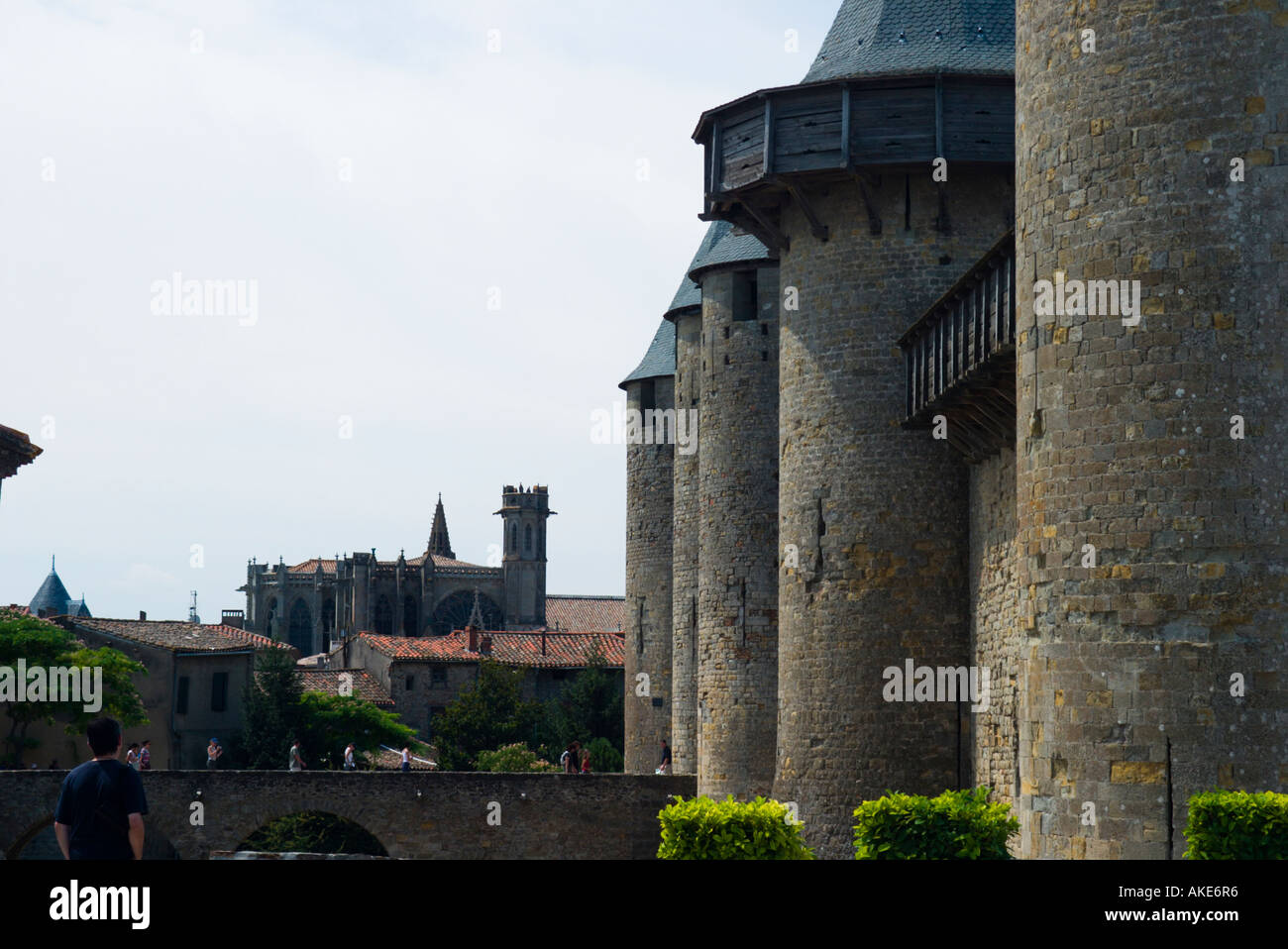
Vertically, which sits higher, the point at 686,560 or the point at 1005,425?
the point at 1005,425

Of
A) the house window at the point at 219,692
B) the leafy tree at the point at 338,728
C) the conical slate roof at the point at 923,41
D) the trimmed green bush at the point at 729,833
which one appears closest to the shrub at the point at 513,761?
the leafy tree at the point at 338,728

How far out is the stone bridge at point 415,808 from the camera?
3681cm

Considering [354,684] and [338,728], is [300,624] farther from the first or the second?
[338,728]

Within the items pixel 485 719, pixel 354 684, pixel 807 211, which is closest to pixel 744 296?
pixel 807 211

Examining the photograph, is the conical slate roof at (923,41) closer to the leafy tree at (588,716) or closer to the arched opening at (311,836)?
the arched opening at (311,836)

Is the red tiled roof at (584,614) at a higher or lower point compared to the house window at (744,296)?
lower

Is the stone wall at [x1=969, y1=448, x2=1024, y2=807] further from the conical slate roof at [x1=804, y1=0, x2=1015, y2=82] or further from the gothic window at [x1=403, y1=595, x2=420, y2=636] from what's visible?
the gothic window at [x1=403, y1=595, x2=420, y2=636]

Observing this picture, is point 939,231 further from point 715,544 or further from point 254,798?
point 254,798

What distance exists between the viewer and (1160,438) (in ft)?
48.1

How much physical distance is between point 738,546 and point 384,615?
3988 inches

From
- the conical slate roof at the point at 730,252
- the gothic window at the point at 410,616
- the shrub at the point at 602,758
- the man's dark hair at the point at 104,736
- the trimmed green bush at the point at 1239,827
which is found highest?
the conical slate roof at the point at 730,252

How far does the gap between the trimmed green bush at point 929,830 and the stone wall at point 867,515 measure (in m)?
7.73

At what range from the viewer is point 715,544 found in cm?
3189
